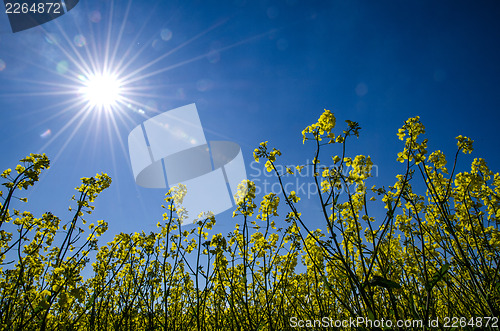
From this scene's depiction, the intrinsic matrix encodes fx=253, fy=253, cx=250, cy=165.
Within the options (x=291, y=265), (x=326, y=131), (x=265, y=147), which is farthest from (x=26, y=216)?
(x=326, y=131)

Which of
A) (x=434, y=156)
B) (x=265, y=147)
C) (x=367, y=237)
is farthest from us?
(x=367, y=237)

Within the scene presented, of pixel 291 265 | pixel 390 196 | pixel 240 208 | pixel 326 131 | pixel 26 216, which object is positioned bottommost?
pixel 291 265

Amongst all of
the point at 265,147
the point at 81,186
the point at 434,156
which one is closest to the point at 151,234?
the point at 81,186

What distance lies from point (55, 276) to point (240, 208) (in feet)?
7.99

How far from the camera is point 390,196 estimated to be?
363 cm

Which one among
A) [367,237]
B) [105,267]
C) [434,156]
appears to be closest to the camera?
[434,156]

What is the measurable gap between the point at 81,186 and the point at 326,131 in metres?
3.75

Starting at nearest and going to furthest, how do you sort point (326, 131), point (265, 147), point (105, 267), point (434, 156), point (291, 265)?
point (326, 131) → point (265, 147) → point (434, 156) → point (291, 265) → point (105, 267)

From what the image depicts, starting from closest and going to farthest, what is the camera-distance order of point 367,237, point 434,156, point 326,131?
1. point 326,131
2. point 434,156
3. point 367,237

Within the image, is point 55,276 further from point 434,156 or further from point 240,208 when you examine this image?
point 434,156

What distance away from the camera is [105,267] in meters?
5.03

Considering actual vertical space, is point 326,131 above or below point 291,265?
above

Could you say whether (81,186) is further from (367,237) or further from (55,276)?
(367,237)

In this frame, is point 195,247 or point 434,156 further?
point 195,247
